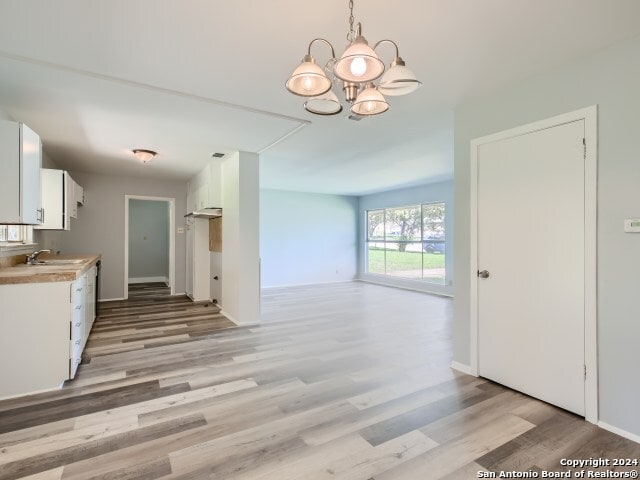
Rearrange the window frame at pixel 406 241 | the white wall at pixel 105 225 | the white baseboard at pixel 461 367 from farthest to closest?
the window frame at pixel 406 241, the white wall at pixel 105 225, the white baseboard at pixel 461 367

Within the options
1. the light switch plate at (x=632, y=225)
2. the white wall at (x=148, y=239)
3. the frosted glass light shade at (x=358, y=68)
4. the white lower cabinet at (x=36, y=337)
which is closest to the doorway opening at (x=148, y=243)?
the white wall at (x=148, y=239)

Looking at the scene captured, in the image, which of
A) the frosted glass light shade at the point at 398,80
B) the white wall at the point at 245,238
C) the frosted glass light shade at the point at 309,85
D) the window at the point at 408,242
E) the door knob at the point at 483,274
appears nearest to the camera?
the frosted glass light shade at the point at 398,80

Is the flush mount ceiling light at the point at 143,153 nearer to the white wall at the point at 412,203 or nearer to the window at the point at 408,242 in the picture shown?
the white wall at the point at 412,203

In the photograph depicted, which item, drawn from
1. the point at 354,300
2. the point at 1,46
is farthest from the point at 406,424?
the point at 354,300

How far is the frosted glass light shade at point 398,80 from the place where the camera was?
5.55 feet

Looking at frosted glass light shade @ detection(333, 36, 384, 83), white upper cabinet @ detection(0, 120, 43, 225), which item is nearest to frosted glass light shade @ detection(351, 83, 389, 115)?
frosted glass light shade @ detection(333, 36, 384, 83)

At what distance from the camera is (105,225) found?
247 inches

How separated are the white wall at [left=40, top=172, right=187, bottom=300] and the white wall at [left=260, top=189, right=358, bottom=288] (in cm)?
298

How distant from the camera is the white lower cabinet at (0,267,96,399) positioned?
2477 millimetres

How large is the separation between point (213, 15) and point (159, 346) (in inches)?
130

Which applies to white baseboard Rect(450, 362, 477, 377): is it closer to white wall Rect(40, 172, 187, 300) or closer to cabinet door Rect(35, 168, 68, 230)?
cabinet door Rect(35, 168, 68, 230)

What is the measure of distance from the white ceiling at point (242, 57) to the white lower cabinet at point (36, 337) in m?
1.68

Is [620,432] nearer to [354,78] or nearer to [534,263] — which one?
[534,263]

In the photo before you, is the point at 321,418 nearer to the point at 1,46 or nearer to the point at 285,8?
the point at 285,8
